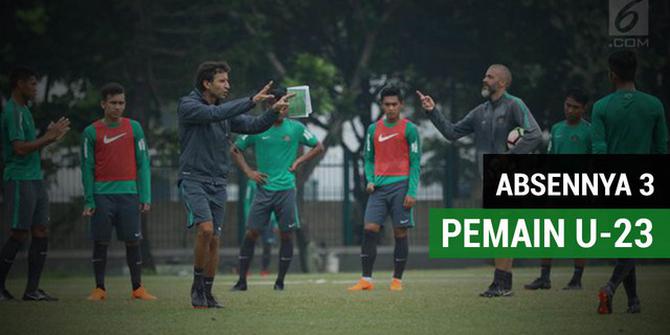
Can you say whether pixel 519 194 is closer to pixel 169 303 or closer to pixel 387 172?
pixel 387 172

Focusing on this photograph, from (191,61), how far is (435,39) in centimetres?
733

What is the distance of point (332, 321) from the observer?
474 inches

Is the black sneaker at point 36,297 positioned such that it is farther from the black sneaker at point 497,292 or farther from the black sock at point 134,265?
the black sneaker at point 497,292

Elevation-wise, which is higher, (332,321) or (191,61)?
(191,61)

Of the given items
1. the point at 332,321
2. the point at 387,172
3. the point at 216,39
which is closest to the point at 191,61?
the point at 216,39

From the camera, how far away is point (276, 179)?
56.1ft

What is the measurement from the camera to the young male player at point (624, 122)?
12.3m

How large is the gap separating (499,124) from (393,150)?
2236 mm

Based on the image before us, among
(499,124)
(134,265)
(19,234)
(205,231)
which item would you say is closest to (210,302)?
(205,231)

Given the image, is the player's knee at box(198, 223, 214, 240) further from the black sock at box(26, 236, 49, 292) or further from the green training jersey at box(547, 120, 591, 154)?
the green training jersey at box(547, 120, 591, 154)

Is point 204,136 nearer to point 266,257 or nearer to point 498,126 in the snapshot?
point 498,126

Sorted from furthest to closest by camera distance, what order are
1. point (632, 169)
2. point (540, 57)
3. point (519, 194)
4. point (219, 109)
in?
point (540, 57)
point (519, 194)
point (632, 169)
point (219, 109)

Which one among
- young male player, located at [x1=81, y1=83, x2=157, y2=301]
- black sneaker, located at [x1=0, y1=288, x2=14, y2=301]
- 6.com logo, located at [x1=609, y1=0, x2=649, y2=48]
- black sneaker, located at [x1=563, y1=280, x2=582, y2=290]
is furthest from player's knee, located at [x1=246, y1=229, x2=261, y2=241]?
6.com logo, located at [x1=609, y1=0, x2=649, y2=48]

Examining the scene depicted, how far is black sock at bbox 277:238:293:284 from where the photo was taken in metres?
16.8
